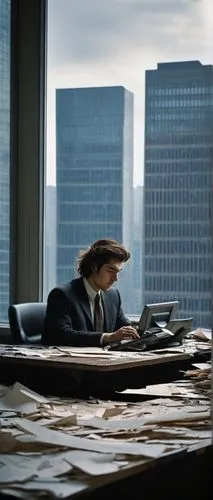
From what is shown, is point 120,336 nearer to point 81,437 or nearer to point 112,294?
point 112,294

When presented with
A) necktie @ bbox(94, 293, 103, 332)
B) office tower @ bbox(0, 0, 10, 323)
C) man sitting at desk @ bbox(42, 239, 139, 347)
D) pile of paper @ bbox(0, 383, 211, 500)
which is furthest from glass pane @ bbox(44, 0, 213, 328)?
pile of paper @ bbox(0, 383, 211, 500)

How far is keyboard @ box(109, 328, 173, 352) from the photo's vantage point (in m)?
4.02

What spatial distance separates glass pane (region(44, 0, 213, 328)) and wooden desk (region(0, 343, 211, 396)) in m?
1.36

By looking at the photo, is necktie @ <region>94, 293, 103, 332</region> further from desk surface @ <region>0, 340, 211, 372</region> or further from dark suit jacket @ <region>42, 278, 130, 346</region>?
desk surface @ <region>0, 340, 211, 372</region>

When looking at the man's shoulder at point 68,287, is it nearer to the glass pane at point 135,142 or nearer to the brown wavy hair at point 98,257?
the brown wavy hair at point 98,257

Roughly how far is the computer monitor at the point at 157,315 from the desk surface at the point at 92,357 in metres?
0.40

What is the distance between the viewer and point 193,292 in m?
5.21

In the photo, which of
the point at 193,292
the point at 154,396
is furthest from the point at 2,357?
the point at 193,292

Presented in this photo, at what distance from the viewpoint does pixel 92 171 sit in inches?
226

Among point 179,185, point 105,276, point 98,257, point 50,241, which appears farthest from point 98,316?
point 50,241

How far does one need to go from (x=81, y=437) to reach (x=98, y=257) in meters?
2.50

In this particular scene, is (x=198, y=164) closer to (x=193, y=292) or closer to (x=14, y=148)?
(x=193, y=292)

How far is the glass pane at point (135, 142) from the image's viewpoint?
206 inches

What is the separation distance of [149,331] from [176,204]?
1227mm
